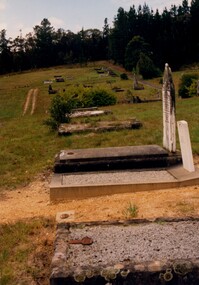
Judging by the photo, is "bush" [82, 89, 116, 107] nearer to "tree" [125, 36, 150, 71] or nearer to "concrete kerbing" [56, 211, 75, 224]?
"concrete kerbing" [56, 211, 75, 224]

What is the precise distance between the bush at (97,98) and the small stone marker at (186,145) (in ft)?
54.9

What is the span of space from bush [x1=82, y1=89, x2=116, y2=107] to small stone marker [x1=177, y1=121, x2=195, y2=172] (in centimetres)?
1673

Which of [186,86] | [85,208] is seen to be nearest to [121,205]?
[85,208]

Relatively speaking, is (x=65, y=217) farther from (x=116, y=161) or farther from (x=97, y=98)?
(x=97, y=98)

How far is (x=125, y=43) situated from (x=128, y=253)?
67.3m

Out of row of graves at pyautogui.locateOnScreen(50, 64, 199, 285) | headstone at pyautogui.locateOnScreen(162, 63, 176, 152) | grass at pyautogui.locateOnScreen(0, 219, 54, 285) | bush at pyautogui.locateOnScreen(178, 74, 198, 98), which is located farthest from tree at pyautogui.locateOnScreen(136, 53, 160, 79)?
grass at pyautogui.locateOnScreen(0, 219, 54, 285)

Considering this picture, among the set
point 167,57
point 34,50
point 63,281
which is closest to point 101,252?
point 63,281

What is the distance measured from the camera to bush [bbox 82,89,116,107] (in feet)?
82.4

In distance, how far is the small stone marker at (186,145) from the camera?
8445 mm

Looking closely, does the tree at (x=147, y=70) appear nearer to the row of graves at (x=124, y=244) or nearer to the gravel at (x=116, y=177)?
the gravel at (x=116, y=177)

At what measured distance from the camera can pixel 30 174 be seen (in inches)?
399

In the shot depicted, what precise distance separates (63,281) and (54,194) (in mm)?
3976

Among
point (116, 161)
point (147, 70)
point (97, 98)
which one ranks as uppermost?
point (116, 161)

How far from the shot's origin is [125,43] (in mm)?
69188
